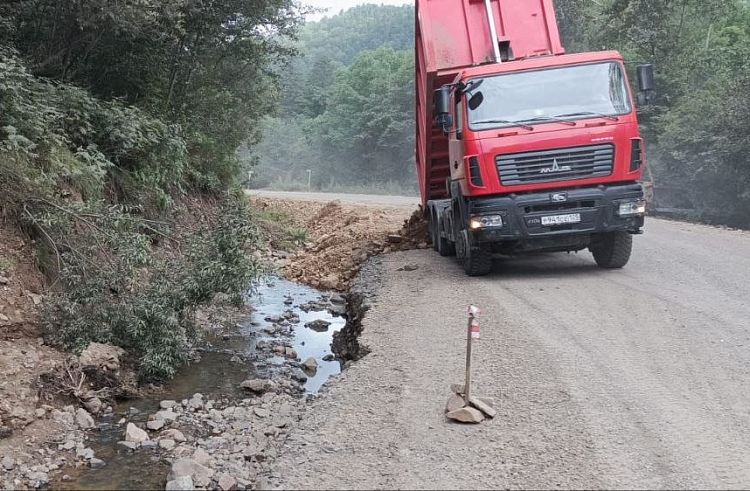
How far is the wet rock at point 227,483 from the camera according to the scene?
4199mm

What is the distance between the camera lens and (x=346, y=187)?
46.3 m

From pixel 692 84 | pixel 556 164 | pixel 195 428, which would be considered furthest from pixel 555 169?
pixel 692 84

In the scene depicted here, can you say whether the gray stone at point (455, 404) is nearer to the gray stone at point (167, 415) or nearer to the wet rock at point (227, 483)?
the wet rock at point (227, 483)

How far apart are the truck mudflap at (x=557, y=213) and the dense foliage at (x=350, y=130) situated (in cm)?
2902

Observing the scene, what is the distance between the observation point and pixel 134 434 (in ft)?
17.6

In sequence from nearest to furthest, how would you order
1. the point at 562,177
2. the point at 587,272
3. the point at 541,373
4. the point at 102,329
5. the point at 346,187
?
the point at 541,373 → the point at 102,329 → the point at 562,177 → the point at 587,272 → the point at 346,187

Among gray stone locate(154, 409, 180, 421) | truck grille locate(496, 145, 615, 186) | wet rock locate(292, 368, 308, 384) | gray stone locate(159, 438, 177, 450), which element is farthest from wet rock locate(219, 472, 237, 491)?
truck grille locate(496, 145, 615, 186)

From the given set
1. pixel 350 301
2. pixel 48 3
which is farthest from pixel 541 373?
pixel 48 3

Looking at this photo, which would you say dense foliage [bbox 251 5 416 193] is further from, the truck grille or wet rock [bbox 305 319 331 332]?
the truck grille

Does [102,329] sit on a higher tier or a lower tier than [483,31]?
lower

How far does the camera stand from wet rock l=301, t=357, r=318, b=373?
24.2 ft

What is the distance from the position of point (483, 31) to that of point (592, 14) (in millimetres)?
23365

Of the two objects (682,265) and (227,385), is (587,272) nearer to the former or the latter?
(682,265)

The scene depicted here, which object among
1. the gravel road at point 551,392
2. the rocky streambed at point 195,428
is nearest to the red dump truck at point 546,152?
the gravel road at point 551,392
